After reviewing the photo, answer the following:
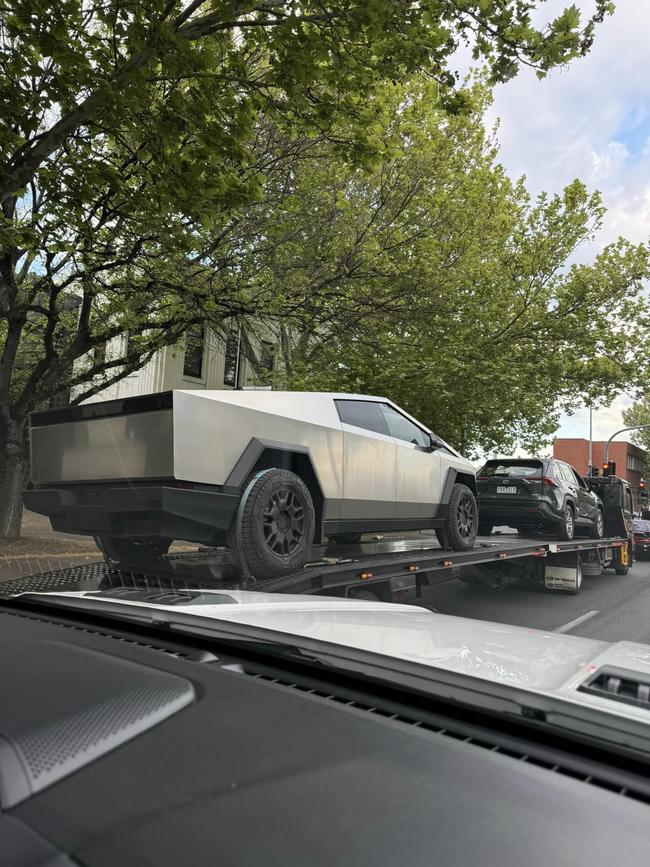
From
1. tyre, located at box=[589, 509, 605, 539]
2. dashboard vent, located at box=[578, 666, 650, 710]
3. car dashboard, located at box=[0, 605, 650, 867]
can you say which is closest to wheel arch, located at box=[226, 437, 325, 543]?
car dashboard, located at box=[0, 605, 650, 867]

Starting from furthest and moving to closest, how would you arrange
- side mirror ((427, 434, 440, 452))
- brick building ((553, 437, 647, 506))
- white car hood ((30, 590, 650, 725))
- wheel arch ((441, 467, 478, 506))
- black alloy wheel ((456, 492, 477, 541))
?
brick building ((553, 437, 647, 506)) → black alloy wheel ((456, 492, 477, 541)) → wheel arch ((441, 467, 478, 506)) → side mirror ((427, 434, 440, 452)) → white car hood ((30, 590, 650, 725))

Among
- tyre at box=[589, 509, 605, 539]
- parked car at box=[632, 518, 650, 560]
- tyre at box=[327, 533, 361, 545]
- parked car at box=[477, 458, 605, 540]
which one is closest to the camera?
tyre at box=[327, 533, 361, 545]

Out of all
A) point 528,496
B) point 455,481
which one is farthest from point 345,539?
point 528,496

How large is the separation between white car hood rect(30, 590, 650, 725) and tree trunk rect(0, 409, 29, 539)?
9175 millimetres

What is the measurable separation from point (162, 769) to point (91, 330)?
11.9m

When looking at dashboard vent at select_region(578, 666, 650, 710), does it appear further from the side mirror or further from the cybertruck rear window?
the cybertruck rear window

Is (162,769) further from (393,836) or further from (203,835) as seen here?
(393,836)

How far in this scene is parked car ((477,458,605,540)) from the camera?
439 inches

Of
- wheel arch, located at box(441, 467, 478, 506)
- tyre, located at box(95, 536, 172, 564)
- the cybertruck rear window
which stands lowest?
tyre, located at box(95, 536, 172, 564)

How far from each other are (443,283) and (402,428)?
707 cm

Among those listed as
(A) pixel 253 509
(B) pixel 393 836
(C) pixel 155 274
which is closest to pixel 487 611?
(A) pixel 253 509

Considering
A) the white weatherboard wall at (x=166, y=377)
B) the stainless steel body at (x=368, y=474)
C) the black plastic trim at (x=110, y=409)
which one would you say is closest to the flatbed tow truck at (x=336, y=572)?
the stainless steel body at (x=368, y=474)

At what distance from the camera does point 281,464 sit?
556cm

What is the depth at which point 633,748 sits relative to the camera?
4.99ft
